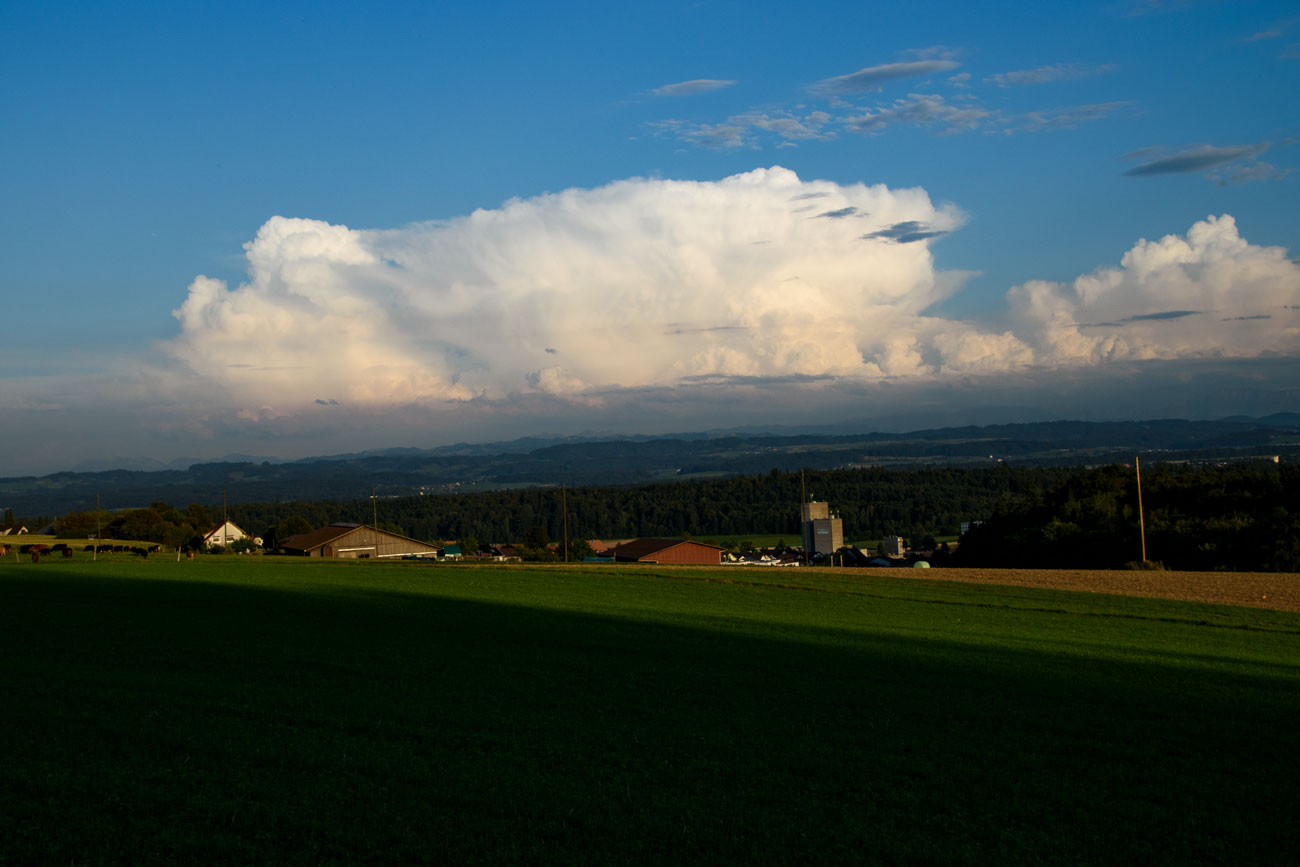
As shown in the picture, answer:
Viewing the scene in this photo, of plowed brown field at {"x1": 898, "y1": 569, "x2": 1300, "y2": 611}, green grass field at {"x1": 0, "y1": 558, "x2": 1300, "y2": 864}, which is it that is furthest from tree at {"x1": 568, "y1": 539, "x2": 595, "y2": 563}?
green grass field at {"x1": 0, "y1": 558, "x2": 1300, "y2": 864}

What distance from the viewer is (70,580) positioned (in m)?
39.9

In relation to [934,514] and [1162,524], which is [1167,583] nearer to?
[1162,524]

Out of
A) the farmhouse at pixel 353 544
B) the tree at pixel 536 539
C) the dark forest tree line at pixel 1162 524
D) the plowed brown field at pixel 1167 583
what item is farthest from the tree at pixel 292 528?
the plowed brown field at pixel 1167 583

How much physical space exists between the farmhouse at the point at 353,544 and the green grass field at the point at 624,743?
66.4m

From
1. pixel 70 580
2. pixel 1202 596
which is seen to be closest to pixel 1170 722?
pixel 1202 596

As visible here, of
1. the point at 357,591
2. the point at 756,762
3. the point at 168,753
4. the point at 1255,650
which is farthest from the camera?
the point at 357,591

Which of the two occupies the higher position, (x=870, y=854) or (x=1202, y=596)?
(x=870, y=854)

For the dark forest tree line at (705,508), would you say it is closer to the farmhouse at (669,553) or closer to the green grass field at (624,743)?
the farmhouse at (669,553)

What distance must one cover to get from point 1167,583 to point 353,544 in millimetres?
72856

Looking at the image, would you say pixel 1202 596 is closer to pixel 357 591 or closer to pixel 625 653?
pixel 625 653

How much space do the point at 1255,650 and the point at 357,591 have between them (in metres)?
31.3

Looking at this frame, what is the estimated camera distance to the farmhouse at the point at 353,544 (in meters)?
90.9

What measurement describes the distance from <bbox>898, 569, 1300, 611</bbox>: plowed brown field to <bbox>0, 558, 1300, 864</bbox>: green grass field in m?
14.7

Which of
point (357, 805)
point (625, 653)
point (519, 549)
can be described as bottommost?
point (519, 549)
